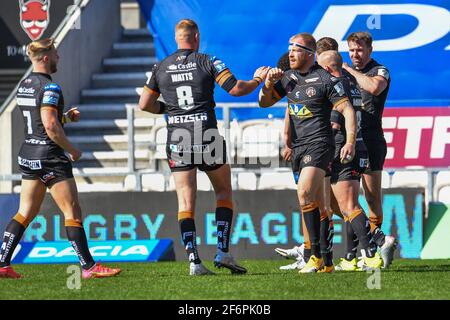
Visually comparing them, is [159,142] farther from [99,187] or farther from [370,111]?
[370,111]

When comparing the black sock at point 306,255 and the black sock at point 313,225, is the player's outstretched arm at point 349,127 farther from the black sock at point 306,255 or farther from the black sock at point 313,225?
the black sock at point 306,255

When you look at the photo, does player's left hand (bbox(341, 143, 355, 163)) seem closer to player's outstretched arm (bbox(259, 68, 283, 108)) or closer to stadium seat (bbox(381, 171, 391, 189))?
player's outstretched arm (bbox(259, 68, 283, 108))

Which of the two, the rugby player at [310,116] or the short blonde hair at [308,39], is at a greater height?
the short blonde hair at [308,39]

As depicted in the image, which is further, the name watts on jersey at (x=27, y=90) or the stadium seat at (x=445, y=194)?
the stadium seat at (x=445, y=194)

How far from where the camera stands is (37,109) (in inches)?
406

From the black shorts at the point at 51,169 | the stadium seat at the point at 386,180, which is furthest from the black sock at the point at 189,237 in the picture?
the stadium seat at the point at 386,180

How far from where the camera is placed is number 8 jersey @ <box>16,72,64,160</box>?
33.6 ft

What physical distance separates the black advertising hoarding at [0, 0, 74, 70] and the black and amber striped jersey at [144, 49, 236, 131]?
839 cm

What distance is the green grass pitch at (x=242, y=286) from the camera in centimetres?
865

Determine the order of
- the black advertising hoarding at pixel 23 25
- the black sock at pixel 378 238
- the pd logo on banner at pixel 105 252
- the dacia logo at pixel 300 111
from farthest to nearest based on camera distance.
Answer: the black advertising hoarding at pixel 23 25 → the pd logo on banner at pixel 105 252 → the black sock at pixel 378 238 → the dacia logo at pixel 300 111

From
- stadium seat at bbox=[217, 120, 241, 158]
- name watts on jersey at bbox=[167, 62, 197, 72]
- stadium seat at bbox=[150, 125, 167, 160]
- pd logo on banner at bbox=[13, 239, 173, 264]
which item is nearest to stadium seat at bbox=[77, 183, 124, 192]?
stadium seat at bbox=[150, 125, 167, 160]

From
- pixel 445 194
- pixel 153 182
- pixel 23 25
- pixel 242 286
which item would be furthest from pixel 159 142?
pixel 242 286

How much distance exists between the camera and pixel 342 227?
47.5 feet

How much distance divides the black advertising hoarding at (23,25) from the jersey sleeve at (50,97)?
8.39 metres
